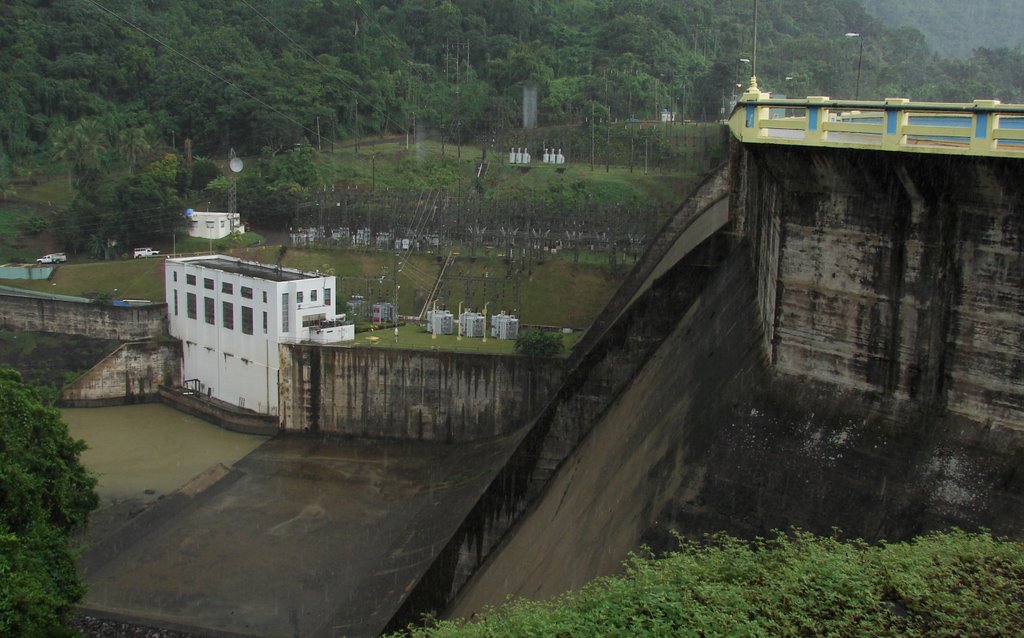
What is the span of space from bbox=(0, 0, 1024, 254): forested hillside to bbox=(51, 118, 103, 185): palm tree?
105mm

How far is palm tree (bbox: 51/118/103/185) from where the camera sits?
44347mm

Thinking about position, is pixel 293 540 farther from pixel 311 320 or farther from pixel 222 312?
pixel 222 312

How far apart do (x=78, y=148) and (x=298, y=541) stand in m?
31.2

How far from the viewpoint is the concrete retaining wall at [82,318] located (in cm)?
3128

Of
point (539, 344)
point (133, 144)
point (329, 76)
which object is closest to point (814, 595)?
point (539, 344)

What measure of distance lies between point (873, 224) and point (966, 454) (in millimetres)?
1820

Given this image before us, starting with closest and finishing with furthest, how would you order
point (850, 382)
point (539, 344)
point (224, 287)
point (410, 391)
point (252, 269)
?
point (850, 382), point (539, 344), point (410, 391), point (224, 287), point (252, 269)

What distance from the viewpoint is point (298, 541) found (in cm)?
2034

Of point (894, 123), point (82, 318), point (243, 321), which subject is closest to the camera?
point (894, 123)

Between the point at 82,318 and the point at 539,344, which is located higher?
the point at 539,344

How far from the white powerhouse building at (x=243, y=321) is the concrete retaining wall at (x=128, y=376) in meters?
0.52

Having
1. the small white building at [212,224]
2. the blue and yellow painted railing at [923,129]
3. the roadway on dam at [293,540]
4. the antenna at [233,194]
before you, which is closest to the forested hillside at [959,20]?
the antenna at [233,194]

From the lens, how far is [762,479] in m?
7.55

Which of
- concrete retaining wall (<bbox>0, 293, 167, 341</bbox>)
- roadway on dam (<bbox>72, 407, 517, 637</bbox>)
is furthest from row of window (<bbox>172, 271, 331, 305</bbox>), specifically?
roadway on dam (<bbox>72, 407, 517, 637</bbox>)
